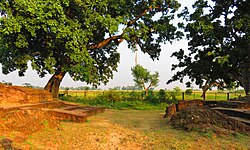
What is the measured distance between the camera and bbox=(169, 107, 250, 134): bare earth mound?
269 inches

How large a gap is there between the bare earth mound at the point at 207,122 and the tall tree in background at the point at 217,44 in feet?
32.5

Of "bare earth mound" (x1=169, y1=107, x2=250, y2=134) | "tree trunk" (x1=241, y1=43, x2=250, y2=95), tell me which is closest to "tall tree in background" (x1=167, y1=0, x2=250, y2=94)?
"tree trunk" (x1=241, y1=43, x2=250, y2=95)

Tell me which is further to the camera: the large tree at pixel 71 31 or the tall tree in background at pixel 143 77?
the tall tree in background at pixel 143 77

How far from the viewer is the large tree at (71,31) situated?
44.7 ft

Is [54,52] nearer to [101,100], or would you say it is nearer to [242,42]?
[101,100]

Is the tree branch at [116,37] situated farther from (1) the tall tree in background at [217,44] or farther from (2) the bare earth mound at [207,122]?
(2) the bare earth mound at [207,122]

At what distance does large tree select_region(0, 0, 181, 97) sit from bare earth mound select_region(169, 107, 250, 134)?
9.03 m

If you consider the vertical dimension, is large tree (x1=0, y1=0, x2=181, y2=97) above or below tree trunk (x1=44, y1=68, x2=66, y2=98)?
above

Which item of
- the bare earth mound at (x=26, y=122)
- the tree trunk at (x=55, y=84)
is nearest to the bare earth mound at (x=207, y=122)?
the bare earth mound at (x=26, y=122)

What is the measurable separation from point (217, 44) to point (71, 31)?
38.8 feet

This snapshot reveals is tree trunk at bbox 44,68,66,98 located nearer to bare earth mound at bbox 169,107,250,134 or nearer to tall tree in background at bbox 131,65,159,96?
bare earth mound at bbox 169,107,250,134

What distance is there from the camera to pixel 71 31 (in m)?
14.6

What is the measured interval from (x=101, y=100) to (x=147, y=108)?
486 centimetres

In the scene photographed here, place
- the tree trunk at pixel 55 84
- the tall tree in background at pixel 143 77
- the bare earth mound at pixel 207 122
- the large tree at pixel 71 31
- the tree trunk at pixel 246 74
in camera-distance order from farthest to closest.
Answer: the tall tree in background at pixel 143 77
the tree trunk at pixel 55 84
the tree trunk at pixel 246 74
the large tree at pixel 71 31
the bare earth mound at pixel 207 122
